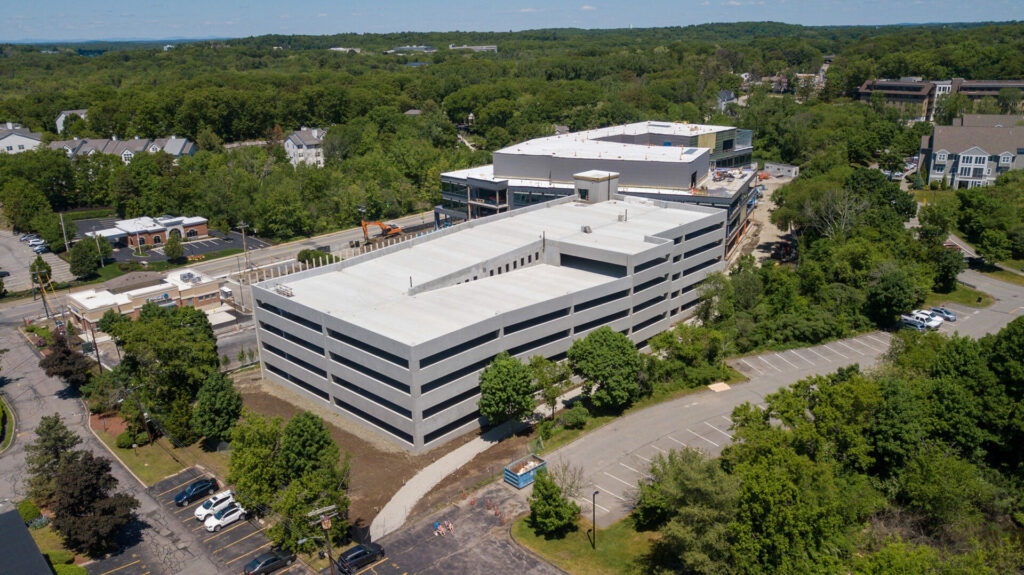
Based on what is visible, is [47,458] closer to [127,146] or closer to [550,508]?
[550,508]

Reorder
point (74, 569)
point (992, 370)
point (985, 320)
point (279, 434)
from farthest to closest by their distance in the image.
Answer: point (985, 320) < point (992, 370) < point (279, 434) < point (74, 569)

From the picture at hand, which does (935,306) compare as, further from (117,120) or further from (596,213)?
(117,120)

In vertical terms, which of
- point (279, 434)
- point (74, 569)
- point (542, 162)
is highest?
point (542, 162)

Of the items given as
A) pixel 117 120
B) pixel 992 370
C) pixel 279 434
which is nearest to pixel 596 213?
pixel 992 370

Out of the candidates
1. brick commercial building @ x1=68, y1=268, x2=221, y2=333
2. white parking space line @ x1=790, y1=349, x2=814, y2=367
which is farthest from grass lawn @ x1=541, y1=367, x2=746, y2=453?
brick commercial building @ x1=68, y1=268, x2=221, y2=333

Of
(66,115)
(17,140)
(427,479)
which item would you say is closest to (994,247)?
(427,479)

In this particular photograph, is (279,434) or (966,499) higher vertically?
(279,434)

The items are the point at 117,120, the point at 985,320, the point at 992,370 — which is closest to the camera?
the point at 992,370

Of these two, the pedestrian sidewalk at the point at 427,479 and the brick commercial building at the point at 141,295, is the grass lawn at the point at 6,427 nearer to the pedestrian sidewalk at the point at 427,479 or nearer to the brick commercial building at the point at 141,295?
the brick commercial building at the point at 141,295

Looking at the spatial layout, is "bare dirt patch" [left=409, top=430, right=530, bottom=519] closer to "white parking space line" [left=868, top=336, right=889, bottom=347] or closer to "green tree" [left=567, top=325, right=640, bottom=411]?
"green tree" [left=567, top=325, right=640, bottom=411]
